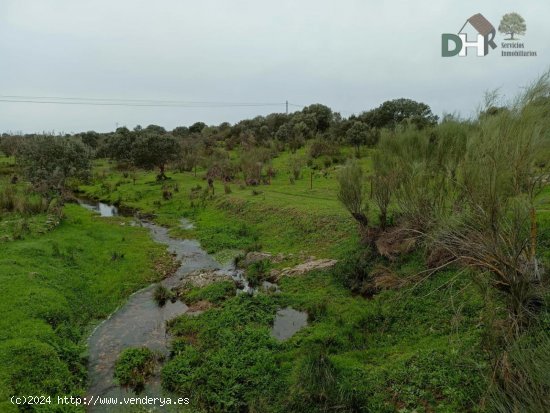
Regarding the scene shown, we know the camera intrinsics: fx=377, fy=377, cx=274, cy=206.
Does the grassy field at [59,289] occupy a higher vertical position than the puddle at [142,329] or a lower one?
higher

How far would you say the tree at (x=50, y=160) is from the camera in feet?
94.7

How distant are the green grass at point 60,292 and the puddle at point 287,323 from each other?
6.49 m

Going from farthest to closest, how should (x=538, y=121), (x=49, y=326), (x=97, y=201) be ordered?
1. (x=97, y=201)
2. (x=49, y=326)
3. (x=538, y=121)

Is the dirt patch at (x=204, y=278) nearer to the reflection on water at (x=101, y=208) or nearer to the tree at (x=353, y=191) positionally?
the tree at (x=353, y=191)

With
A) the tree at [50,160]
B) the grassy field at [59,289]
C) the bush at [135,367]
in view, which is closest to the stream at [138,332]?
the bush at [135,367]

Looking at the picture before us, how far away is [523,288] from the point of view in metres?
8.52

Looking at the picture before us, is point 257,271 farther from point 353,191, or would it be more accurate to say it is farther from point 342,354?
point 342,354

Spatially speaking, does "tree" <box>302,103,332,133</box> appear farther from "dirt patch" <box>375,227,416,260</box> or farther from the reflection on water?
"dirt patch" <box>375,227,416,260</box>

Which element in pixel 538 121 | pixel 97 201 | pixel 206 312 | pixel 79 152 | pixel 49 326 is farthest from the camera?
pixel 97 201

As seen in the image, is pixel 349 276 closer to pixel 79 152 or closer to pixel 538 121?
pixel 538 121

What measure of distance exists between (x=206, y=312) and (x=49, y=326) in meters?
5.57

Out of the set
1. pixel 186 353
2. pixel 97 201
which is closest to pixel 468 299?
pixel 186 353

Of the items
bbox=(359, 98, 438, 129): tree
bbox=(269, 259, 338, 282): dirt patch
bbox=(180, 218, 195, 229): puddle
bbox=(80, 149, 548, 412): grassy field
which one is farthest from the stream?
bbox=(359, 98, 438, 129): tree

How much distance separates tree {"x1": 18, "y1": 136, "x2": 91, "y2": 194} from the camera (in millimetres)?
28875
